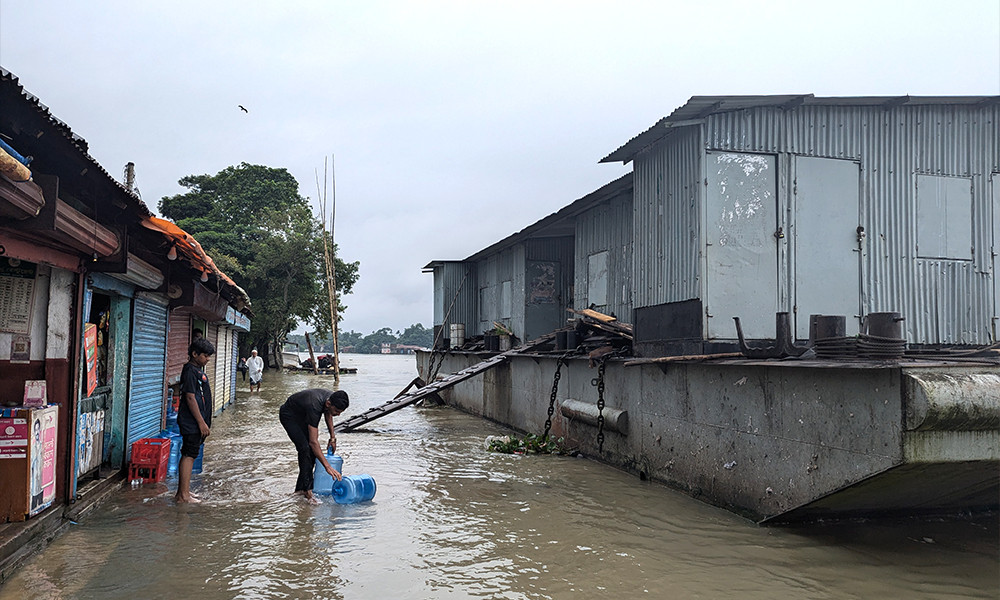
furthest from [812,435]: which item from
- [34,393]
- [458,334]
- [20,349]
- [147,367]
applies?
[458,334]

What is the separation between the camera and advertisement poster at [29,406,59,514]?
5.99 m

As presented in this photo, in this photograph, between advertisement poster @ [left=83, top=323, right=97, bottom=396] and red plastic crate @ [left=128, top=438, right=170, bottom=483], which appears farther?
red plastic crate @ [left=128, top=438, right=170, bottom=483]

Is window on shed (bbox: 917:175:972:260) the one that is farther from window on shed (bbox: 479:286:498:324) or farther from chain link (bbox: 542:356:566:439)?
window on shed (bbox: 479:286:498:324)

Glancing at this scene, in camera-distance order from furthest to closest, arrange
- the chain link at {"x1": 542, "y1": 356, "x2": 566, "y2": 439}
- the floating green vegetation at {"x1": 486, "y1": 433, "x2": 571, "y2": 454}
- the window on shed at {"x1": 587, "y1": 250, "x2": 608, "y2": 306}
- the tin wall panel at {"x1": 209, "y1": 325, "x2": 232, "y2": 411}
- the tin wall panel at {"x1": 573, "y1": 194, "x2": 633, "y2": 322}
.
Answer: the tin wall panel at {"x1": 209, "y1": 325, "x2": 232, "y2": 411} → the window on shed at {"x1": 587, "y1": 250, "x2": 608, "y2": 306} → the tin wall panel at {"x1": 573, "y1": 194, "x2": 633, "y2": 322} → the chain link at {"x1": 542, "y1": 356, "x2": 566, "y2": 439} → the floating green vegetation at {"x1": 486, "y1": 433, "x2": 571, "y2": 454}

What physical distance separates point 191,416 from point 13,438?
99.9 inches

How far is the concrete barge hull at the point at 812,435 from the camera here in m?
5.70

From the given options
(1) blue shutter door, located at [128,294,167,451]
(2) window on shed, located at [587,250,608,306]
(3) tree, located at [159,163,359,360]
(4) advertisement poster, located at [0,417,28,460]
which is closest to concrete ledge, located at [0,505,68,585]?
(4) advertisement poster, located at [0,417,28,460]

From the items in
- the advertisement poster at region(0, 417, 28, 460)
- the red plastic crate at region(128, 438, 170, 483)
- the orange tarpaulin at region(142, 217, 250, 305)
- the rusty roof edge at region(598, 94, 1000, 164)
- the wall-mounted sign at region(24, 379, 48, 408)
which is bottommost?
the red plastic crate at region(128, 438, 170, 483)

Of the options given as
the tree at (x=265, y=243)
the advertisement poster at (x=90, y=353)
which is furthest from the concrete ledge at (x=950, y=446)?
the tree at (x=265, y=243)

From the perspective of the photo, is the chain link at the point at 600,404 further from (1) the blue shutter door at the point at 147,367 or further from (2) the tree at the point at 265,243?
(2) the tree at the point at 265,243

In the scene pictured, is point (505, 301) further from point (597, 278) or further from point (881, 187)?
point (881, 187)

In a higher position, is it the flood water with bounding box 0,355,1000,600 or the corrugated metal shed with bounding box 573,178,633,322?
the corrugated metal shed with bounding box 573,178,633,322

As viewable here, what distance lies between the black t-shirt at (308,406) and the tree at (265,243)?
28796 mm

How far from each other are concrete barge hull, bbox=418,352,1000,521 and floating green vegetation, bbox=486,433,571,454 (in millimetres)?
1477
